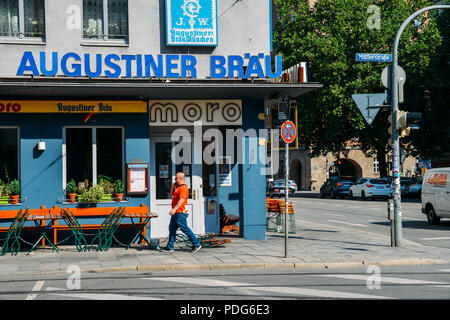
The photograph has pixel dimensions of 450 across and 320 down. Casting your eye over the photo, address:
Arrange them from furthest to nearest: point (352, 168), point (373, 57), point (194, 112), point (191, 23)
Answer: point (352, 168), point (194, 112), point (191, 23), point (373, 57)

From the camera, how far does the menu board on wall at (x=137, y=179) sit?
14.2 metres

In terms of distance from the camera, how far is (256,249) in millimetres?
12992

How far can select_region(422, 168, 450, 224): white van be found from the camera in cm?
1917

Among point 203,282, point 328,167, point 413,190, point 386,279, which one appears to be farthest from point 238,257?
point 328,167

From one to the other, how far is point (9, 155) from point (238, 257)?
241 inches

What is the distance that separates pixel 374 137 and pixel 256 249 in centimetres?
3164

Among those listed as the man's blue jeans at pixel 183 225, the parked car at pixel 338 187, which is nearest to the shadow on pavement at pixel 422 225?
the man's blue jeans at pixel 183 225

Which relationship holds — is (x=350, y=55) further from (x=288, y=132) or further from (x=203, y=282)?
(x=203, y=282)

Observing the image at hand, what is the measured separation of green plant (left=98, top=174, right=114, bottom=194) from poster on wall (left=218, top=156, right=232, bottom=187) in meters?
2.72

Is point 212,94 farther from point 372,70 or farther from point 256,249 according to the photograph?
point 372,70

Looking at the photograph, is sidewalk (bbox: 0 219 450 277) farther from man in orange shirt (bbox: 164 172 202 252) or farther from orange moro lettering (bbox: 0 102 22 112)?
orange moro lettering (bbox: 0 102 22 112)

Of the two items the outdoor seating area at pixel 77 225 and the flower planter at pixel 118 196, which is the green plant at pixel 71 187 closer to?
the outdoor seating area at pixel 77 225

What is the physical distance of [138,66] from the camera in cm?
1377

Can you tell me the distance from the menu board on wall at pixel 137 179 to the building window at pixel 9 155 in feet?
8.61
